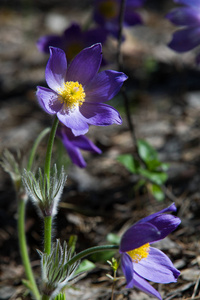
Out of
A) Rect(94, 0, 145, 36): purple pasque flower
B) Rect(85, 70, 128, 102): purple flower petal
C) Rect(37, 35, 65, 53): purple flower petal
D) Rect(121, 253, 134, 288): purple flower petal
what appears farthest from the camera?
Rect(94, 0, 145, 36): purple pasque flower

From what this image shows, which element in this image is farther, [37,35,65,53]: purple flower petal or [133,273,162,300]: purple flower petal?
[37,35,65,53]: purple flower petal

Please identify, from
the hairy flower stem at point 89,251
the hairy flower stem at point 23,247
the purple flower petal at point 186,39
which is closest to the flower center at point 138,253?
the hairy flower stem at point 89,251

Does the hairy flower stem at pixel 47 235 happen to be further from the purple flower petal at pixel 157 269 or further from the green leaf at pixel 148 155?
the green leaf at pixel 148 155

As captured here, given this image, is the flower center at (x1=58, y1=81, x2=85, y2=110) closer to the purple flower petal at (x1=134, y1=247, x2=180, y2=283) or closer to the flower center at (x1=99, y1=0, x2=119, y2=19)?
the purple flower petal at (x1=134, y1=247, x2=180, y2=283)

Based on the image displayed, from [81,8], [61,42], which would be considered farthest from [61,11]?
[61,42]

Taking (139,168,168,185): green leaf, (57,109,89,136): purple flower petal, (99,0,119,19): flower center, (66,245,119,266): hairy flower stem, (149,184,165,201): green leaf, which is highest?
(99,0,119,19): flower center

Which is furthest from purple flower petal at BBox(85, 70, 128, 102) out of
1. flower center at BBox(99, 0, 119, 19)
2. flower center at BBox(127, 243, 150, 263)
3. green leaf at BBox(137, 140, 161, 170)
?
flower center at BBox(99, 0, 119, 19)

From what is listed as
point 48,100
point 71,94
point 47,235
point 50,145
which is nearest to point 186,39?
point 71,94

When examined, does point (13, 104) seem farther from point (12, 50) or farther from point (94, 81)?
point (94, 81)

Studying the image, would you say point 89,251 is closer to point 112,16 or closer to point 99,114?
point 99,114
